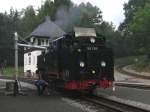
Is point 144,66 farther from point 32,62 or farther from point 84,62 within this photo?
point 84,62

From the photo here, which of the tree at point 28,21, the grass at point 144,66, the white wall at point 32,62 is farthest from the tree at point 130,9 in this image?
the grass at point 144,66

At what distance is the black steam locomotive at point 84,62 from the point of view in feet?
79.7

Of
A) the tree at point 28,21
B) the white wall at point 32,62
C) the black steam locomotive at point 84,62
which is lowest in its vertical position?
the black steam locomotive at point 84,62

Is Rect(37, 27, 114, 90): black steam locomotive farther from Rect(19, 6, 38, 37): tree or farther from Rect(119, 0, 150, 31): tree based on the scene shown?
Rect(119, 0, 150, 31): tree

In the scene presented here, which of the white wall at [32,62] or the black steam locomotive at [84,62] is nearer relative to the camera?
the black steam locomotive at [84,62]

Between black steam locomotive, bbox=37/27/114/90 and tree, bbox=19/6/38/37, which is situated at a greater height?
tree, bbox=19/6/38/37

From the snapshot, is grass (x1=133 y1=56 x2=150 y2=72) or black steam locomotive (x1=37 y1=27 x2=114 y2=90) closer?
black steam locomotive (x1=37 y1=27 x2=114 y2=90)

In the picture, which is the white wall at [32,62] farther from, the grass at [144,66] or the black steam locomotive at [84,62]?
the black steam locomotive at [84,62]

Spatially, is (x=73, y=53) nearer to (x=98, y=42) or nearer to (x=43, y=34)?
(x=98, y=42)

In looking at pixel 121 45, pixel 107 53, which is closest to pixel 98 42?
pixel 107 53

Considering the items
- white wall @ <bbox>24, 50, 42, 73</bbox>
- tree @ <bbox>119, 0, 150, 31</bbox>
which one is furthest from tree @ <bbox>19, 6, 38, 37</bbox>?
white wall @ <bbox>24, 50, 42, 73</bbox>

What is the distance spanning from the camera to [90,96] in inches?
1000

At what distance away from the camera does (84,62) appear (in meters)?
24.4

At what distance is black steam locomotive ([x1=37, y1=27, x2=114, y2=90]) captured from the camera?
24297mm
